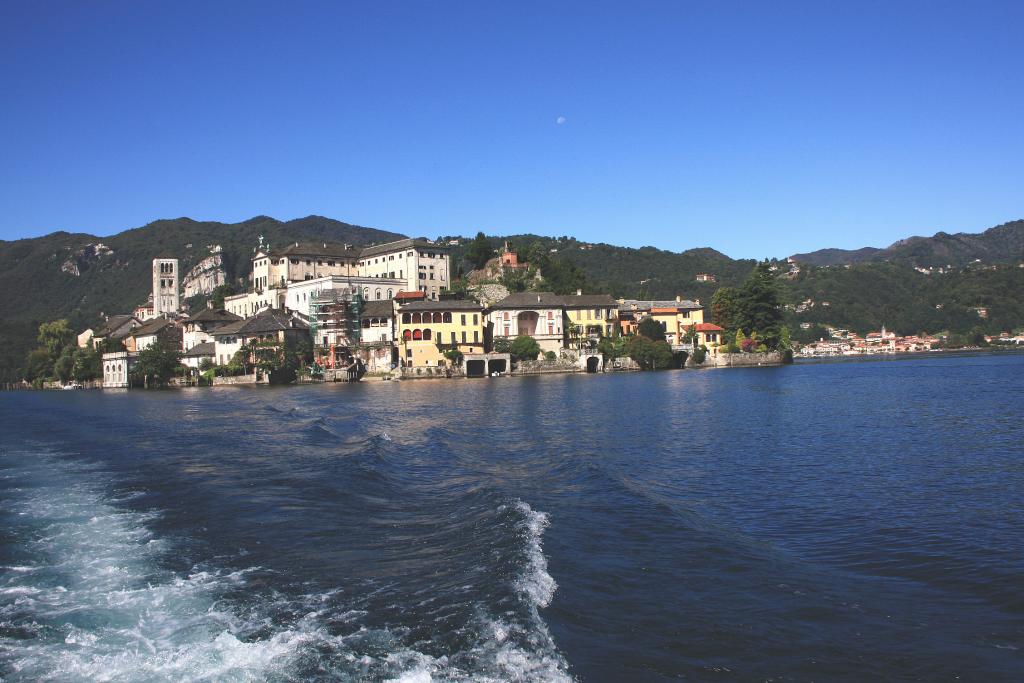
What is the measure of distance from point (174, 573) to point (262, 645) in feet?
12.6

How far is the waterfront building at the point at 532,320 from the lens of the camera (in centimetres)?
8581

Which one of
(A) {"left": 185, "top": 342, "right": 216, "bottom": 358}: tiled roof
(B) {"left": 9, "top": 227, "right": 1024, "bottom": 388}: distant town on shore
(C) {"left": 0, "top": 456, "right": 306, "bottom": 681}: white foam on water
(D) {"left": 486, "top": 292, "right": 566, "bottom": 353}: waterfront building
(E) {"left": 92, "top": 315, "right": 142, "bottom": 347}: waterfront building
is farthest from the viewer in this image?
(E) {"left": 92, "top": 315, "right": 142, "bottom": 347}: waterfront building

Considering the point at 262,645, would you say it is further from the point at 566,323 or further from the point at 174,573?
the point at 566,323

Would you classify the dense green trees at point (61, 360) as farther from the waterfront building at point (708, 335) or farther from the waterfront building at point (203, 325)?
the waterfront building at point (708, 335)

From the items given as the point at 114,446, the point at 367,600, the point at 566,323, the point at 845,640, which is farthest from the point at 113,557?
the point at 566,323

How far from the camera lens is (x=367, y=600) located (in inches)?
417

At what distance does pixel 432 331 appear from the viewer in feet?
271

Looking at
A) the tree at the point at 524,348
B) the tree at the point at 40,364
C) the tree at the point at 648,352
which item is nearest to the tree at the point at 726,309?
the tree at the point at 648,352

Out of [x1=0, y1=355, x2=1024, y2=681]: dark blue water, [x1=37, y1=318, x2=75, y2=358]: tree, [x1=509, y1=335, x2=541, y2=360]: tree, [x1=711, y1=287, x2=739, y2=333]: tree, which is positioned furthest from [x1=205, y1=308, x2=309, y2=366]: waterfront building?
[x1=711, y1=287, x2=739, y2=333]: tree

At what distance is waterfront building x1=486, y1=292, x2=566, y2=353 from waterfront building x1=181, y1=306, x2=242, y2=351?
35.3 m

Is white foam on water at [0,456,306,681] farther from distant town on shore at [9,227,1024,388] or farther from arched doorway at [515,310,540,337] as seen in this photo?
arched doorway at [515,310,540,337]

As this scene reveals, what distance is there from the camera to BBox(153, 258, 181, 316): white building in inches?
5032

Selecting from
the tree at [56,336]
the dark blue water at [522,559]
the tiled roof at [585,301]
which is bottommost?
the dark blue water at [522,559]

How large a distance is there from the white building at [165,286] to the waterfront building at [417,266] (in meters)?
48.0
